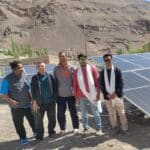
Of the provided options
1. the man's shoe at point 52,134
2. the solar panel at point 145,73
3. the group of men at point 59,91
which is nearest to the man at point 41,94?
the group of men at point 59,91

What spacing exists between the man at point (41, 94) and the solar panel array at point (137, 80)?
2223 millimetres

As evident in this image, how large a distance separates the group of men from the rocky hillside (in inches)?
2459

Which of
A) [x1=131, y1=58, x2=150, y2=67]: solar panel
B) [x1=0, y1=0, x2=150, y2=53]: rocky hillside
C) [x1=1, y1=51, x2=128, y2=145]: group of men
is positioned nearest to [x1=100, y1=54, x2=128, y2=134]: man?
[x1=1, y1=51, x2=128, y2=145]: group of men

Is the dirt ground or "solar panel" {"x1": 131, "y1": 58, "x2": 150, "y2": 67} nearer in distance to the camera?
the dirt ground

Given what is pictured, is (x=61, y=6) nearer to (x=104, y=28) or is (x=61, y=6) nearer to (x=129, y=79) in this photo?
(x=104, y=28)

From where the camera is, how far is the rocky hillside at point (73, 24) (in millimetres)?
79125

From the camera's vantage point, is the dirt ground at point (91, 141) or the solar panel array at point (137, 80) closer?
the dirt ground at point (91, 141)

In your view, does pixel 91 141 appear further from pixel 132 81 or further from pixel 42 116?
pixel 132 81

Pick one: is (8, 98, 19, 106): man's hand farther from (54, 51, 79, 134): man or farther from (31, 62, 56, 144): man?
(54, 51, 79, 134): man

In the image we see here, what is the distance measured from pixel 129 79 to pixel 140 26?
79666mm

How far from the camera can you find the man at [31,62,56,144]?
10523 mm

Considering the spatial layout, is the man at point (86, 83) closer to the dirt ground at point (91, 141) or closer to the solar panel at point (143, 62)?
the dirt ground at point (91, 141)

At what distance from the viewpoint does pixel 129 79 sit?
13.9m

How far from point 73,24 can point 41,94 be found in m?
74.8
